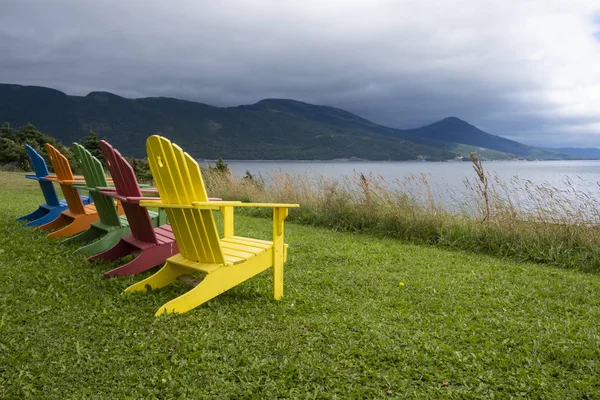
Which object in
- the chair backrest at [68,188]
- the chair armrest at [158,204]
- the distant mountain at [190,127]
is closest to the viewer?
the chair armrest at [158,204]

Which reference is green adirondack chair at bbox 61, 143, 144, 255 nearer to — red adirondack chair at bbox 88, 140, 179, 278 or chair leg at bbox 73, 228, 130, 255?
chair leg at bbox 73, 228, 130, 255

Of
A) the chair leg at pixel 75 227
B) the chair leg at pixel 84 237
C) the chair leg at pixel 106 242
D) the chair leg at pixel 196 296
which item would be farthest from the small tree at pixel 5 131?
the chair leg at pixel 196 296

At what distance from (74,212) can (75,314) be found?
317 centimetres

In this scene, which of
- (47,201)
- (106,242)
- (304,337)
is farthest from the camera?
(47,201)

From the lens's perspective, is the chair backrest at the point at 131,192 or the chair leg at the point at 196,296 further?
the chair backrest at the point at 131,192

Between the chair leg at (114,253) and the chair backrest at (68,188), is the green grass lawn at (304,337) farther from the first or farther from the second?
the chair backrest at (68,188)

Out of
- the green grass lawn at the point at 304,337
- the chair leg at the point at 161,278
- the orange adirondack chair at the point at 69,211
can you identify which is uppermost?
A: the orange adirondack chair at the point at 69,211

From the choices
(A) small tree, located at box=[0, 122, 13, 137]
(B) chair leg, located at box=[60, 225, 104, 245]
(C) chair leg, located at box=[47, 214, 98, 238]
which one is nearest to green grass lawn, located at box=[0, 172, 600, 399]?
(B) chair leg, located at box=[60, 225, 104, 245]

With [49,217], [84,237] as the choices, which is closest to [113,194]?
[84,237]

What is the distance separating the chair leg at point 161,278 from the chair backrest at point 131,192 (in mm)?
369

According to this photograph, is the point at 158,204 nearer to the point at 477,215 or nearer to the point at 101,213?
the point at 101,213

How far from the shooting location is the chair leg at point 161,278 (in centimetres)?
345

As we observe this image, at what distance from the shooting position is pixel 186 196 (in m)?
3.21

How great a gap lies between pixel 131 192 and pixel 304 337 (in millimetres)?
2057
